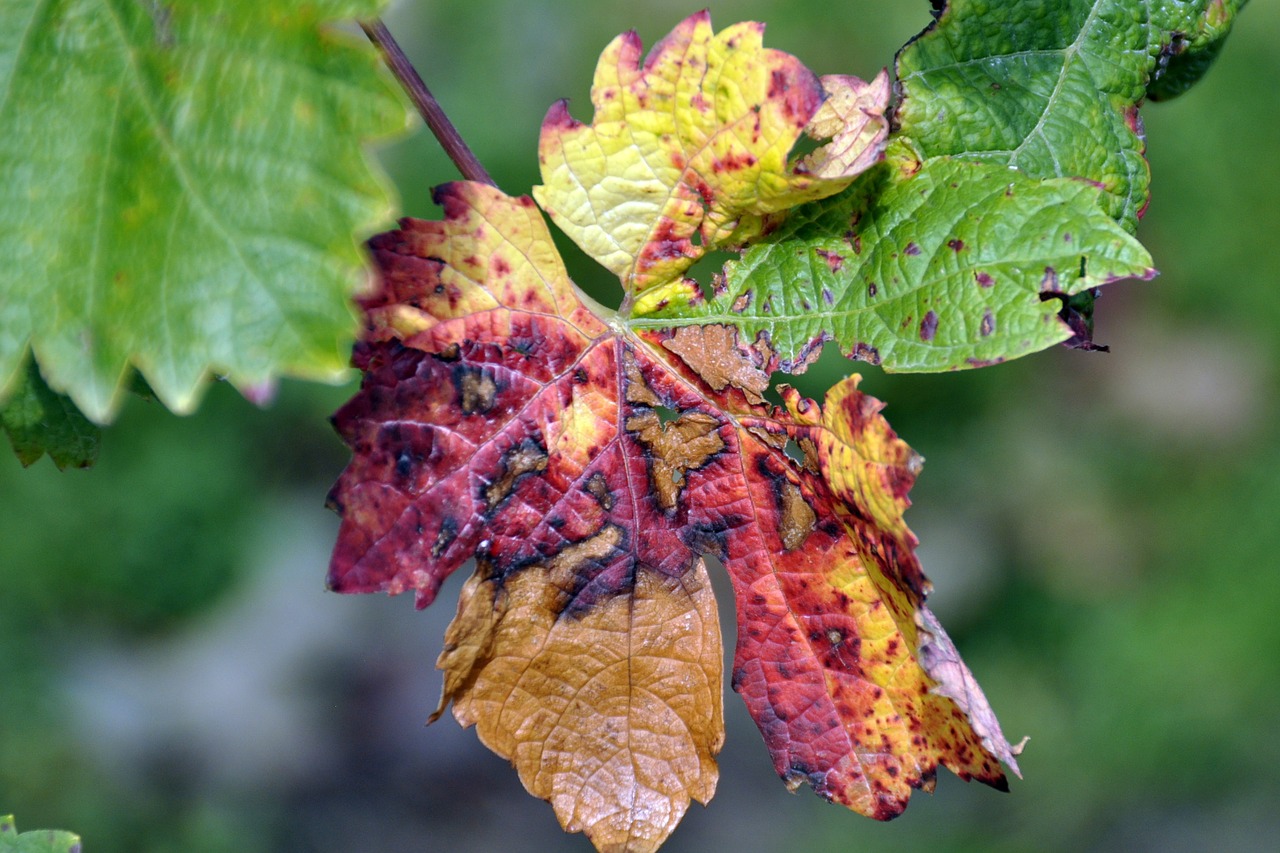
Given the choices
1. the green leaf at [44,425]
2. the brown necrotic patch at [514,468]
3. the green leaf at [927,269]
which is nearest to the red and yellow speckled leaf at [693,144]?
the green leaf at [927,269]

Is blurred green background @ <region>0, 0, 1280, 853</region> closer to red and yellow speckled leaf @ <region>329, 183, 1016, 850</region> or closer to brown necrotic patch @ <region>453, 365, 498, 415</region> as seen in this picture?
red and yellow speckled leaf @ <region>329, 183, 1016, 850</region>

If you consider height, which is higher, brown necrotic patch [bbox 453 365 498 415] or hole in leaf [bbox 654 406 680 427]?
brown necrotic patch [bbox 453 365 498 415]

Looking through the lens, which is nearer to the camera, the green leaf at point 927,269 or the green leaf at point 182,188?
the green leaf at point 182,188

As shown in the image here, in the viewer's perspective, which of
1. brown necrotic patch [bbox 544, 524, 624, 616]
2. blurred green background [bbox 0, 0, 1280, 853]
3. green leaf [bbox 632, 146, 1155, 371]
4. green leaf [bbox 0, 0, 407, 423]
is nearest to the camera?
green leaf [bbox 0, 0, 407, 423]

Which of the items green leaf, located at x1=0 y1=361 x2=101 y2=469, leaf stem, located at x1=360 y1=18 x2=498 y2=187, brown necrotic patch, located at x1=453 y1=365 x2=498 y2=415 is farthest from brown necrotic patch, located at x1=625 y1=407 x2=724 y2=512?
green leaf, located at x1=0 y1=361 x2=101 y2=469

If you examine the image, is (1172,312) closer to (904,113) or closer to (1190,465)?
(1190,465)

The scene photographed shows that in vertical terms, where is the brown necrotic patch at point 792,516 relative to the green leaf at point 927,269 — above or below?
below

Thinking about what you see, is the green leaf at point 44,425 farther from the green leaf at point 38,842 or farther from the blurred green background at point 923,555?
the blurred green background at point 923,555
